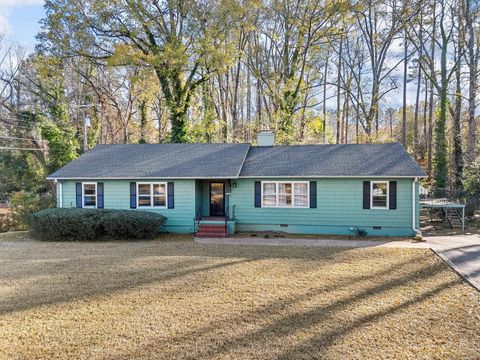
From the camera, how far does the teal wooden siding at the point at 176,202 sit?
47.9 feet

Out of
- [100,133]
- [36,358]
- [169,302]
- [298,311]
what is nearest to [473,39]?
[298,311]

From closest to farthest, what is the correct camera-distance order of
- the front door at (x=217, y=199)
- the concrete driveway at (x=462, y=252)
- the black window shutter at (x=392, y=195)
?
the concrete driveway at (x=462, y=252) → the black window shutter at (x=392, y=195) → the front door at (x=217, y=199)

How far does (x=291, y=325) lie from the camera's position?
17.5 ft

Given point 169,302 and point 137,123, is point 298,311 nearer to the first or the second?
point 169,302

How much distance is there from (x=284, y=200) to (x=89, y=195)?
916 centimetres

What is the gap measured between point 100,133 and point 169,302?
102ft

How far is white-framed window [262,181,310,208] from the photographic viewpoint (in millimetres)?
14391

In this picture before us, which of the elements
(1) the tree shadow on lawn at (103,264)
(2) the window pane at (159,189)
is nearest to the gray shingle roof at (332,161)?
(2) the window pane at (159,189)

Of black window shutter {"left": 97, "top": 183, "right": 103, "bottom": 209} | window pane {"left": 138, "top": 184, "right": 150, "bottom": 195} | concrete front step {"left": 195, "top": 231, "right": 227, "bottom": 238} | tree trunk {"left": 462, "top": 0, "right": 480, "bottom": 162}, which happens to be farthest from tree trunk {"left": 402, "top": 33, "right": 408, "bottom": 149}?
black window shutter {"left": 97, "top": 183, "right": 103, "bottom": 209}

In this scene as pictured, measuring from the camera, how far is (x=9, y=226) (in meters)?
19.0

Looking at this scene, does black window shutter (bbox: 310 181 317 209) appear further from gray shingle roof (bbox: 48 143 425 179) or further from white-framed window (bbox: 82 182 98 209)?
white-framed window (bbox: 82 182 98 209)

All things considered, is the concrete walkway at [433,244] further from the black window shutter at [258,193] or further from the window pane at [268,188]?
the window pane at [268,188]

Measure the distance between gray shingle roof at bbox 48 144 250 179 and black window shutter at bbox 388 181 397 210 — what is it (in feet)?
21.4

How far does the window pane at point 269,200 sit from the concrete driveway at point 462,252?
6310 millimetres
